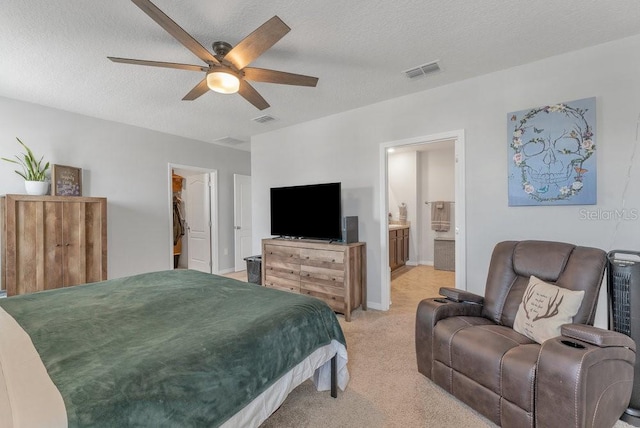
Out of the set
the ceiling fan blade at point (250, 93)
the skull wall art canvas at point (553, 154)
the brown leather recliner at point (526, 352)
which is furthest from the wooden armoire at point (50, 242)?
the skull wall art canvas at point (553, 154)

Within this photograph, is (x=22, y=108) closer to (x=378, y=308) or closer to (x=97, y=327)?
(x=97, y=327)

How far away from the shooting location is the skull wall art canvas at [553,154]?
7.64 feet

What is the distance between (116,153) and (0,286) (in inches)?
81.0

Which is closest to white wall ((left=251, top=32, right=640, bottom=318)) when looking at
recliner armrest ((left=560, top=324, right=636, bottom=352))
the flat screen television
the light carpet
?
the flat screen television

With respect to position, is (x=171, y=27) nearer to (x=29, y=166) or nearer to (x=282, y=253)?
(x=282, y=253)

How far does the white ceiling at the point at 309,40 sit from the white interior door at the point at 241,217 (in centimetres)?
257

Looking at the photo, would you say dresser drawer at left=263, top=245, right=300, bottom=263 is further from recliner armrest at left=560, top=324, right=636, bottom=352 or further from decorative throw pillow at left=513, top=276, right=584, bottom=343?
recliner armrest at left=560, top=324, right=636, bottom=352

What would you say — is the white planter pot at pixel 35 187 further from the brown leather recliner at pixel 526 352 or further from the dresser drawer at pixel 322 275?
the brown leather recliner at pixel 526 352

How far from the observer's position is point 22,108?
3.30m

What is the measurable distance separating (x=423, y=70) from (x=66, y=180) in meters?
4.39

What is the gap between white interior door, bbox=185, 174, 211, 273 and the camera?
18.0 feet

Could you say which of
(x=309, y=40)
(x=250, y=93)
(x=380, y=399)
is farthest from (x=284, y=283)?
(x=309, y=40)

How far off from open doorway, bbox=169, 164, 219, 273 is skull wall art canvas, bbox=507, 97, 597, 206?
4.81 meters

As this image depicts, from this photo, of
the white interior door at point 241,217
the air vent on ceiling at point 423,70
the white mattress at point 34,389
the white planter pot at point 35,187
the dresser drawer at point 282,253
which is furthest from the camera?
the white interior door at point 241,217
